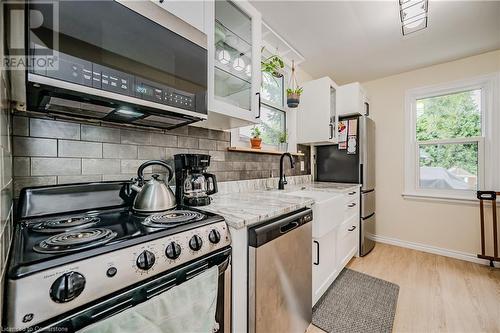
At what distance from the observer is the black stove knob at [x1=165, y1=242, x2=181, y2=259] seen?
692 mm

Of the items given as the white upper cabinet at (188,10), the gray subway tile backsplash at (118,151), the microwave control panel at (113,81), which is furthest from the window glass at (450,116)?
the gray subway tile backsplash at (118,151)

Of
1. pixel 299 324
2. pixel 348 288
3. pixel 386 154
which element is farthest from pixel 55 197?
pixel 386 154

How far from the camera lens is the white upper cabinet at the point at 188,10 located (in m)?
1.00

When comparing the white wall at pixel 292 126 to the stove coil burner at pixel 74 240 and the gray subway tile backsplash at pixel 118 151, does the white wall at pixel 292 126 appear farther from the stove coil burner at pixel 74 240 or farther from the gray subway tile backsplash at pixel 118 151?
the stove coil burner at pixel 74 240

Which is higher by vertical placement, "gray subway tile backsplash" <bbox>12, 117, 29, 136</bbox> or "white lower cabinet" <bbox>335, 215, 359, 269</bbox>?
"gray subway tile backsplash" <bbox>12, 117, 29, 136</bbox>

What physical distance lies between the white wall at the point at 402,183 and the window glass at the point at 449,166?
0.23 metres

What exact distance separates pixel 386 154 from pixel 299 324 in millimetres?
2757

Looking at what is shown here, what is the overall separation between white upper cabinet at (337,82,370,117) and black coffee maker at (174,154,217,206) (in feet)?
7.13

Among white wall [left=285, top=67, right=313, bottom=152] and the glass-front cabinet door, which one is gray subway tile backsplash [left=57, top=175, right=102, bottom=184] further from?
white wall [left=285, top=67, right=313, bottom=152]

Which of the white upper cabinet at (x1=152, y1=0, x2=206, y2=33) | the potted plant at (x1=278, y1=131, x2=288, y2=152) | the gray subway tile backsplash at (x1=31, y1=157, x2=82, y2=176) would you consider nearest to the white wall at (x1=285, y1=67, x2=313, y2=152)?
the potted plant at (x1=278, y1=131, x2=288, y2=152)

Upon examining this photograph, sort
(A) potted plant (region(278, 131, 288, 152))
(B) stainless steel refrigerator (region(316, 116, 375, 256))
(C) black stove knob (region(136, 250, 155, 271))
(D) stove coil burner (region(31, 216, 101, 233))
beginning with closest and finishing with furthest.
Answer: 1. (C) black stove knob (region(136, 250, 155, 271))
2. (D) stove coil burner (region(31, 216, 101, 233))
3. (A) potted plant (region(278, 131, 288, 152))
4. (B) stainless steel refrigerator (region(316, 116, 375, 256))

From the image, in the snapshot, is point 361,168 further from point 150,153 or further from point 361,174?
point 150,153

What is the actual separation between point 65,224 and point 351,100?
2929 mm

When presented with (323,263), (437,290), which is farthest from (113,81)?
(437,290)
